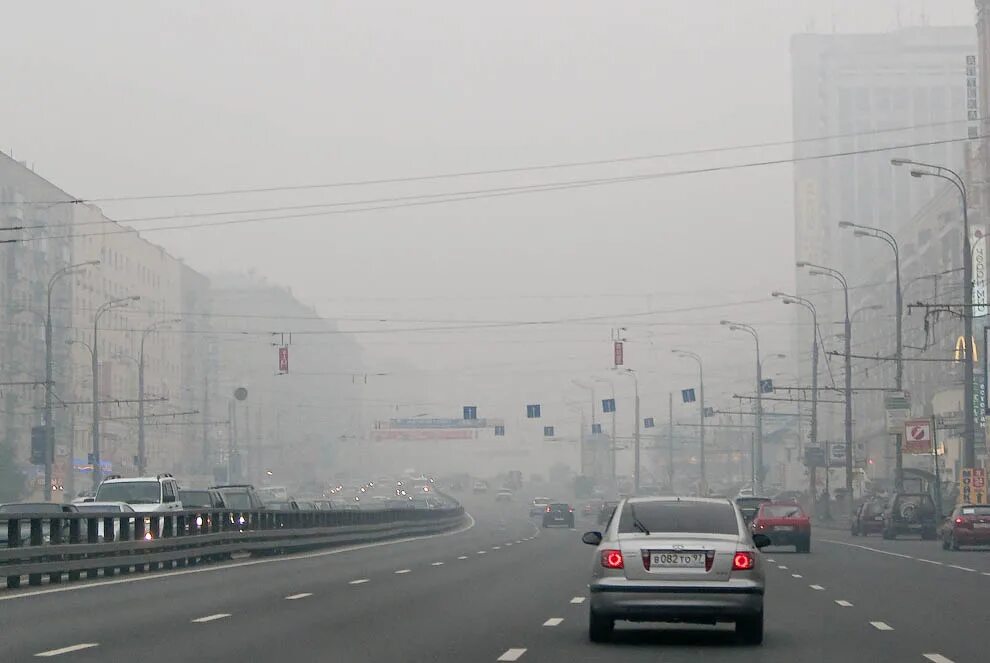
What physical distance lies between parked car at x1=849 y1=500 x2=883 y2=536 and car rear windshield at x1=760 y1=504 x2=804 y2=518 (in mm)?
20562

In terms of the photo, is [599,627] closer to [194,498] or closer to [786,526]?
[786,526]

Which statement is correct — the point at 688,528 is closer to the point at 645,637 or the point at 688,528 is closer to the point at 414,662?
the point at 645,637

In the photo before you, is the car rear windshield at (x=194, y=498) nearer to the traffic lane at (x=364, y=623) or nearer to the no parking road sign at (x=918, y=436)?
the traffic lane at (x=364, y=623)

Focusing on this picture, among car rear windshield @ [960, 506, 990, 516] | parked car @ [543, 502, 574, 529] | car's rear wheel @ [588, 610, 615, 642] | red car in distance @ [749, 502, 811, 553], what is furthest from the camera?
parked car @ [543, 502, 574, 529]

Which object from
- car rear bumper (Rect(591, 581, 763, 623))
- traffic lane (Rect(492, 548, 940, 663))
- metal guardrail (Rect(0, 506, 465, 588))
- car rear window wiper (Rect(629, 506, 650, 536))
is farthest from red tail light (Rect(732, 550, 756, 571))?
metal guardrail (Rect(0, 506, 465, 588))

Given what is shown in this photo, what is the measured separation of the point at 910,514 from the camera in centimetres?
6388

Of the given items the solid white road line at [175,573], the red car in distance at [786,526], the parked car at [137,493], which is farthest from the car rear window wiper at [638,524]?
the red car in distance at [786,526]

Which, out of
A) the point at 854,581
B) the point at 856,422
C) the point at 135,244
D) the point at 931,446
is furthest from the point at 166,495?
the point at 856,422

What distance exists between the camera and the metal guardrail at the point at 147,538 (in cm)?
2739

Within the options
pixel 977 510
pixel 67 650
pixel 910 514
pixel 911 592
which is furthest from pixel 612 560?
pixel 910 514

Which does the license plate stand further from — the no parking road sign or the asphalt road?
the no parking road sign

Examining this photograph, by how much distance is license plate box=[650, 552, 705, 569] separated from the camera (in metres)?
16.6

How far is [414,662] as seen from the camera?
1473 centimetres

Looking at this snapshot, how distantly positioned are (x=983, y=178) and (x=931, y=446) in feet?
129
